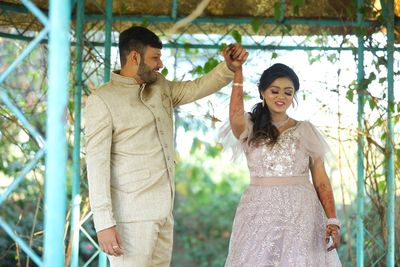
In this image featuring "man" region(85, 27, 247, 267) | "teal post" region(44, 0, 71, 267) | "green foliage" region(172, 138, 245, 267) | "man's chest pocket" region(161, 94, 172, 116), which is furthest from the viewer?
"green foliage" region(172, 138, 245, 267)

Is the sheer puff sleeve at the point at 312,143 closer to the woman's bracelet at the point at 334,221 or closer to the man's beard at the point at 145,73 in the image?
the woman's bracelet at the point at 334,221

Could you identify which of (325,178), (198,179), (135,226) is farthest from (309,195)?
(198,179)

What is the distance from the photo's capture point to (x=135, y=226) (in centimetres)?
388

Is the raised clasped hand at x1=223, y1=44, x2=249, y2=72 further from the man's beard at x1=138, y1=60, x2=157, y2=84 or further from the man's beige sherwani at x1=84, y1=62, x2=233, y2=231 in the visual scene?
the man's beard at x1=138, y1=60, x2=157, y2=84

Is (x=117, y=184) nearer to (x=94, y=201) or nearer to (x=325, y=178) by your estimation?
(x=94, y=201)

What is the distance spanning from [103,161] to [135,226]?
1.16ft

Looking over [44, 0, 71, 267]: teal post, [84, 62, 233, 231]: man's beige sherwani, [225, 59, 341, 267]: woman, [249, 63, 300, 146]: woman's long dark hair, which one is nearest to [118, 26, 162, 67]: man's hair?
[84, 62, 233, 231]: man's beige sherwani

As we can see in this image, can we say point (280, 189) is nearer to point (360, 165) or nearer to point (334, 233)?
point (334, 233)

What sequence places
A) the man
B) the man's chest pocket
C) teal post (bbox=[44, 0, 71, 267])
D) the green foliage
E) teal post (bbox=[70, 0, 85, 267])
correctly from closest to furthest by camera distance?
teal post (bbox=[44, 0, 71, 267]), the man, the man's chest pocket, teal post (bbox=[70, 0, 85, 267]), the green foliage

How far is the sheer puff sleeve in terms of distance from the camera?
172 inches

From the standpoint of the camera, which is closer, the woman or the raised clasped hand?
the raised clasped hand

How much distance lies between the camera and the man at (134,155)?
379 cm

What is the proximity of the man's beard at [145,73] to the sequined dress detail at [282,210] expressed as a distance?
25.3 inches

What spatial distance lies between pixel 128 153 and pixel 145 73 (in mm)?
417
